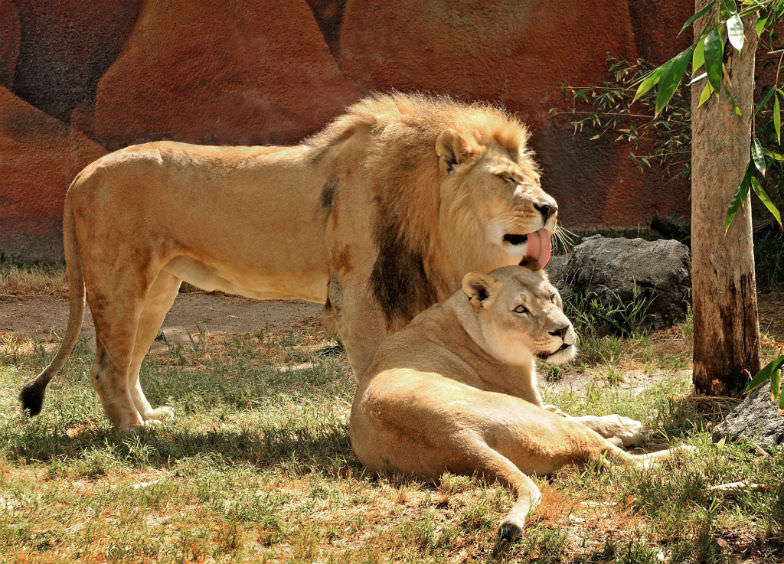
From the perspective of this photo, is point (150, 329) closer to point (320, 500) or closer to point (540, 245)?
point (320, 500)

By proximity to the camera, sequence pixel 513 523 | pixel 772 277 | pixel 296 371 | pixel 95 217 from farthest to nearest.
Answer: pixel 772 277, pixel 296 371, pixel 95 217, pixel 513 523

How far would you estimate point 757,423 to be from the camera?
14.4 feet

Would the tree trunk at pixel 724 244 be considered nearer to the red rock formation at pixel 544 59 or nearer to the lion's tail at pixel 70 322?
the lion's tail at pixel 70 322

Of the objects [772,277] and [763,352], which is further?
[772,277]

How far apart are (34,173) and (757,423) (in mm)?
9720

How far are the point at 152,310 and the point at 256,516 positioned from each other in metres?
2.50

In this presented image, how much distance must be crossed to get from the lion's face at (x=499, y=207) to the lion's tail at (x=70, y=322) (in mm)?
2280

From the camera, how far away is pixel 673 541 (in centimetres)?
349

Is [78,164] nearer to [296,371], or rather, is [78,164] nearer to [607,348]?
[296,371]

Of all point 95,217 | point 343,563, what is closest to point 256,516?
point 343,563

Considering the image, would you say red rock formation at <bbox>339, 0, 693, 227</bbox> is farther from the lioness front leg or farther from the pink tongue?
the lioness front leg

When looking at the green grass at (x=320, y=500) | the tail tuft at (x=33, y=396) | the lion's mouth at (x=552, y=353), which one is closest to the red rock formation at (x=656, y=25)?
the green grass at (x=320, y=500)

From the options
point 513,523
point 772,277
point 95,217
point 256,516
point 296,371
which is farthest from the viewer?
point 772,277

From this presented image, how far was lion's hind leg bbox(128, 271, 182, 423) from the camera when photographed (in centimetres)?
592
